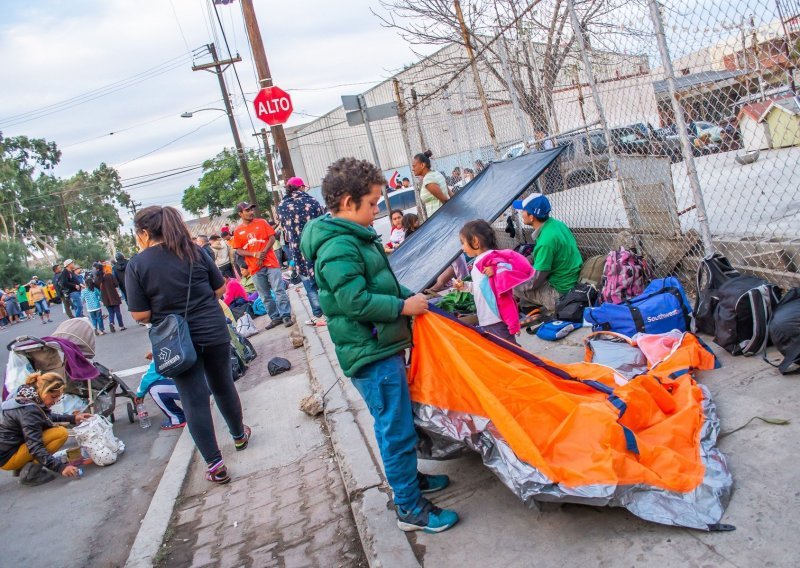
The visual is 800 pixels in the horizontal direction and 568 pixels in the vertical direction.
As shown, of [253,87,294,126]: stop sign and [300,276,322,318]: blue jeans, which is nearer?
[300,276,322,318]: blue jeans

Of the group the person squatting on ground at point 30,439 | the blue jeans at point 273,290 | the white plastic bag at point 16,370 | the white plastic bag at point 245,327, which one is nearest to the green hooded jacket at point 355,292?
the person squatting on ground at point 30,439

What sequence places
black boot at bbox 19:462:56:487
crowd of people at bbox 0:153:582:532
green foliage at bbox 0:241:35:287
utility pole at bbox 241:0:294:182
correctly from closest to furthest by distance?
crowd of people at bbox 0:153:582:532
black boot at bbox 19:462:56:487
utility pole at bbox 241:0:294:182
green foliage at bbox 0:241:35:287

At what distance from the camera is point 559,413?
2.67 meters

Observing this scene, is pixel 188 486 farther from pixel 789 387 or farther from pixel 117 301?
pixel 117 301

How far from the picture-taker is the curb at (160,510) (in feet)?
11.4

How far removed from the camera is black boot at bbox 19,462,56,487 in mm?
5086

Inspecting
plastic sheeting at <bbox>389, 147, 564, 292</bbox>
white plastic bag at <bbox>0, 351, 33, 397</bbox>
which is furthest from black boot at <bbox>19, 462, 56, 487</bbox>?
plastic sheeting at <bbox>389, 147, 564, 292</bbox>

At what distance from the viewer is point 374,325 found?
106 inches

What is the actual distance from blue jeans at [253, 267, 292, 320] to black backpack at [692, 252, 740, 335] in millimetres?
6251

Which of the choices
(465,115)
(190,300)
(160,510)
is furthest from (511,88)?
(160,510)

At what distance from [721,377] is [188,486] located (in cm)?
372

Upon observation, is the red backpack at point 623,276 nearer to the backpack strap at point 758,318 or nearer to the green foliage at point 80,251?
the backpack strap at point 758,318

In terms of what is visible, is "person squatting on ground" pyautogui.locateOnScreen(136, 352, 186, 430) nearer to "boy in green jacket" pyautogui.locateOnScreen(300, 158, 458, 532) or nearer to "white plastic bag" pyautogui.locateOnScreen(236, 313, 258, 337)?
"white plastic bag" pyautogui.locateOnScreen(236, 313, 258, 337)

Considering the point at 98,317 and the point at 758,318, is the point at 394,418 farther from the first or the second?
the point at 98,317
